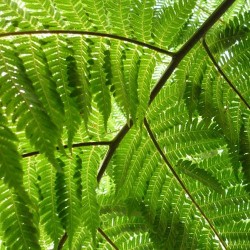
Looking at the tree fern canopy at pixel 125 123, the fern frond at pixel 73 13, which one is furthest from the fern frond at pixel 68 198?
the fern frond at pixel 73 13

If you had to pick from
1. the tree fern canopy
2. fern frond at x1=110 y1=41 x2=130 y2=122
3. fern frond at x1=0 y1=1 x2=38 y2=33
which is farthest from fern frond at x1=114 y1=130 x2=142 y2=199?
fern frond at x1=0 y1=1 x2=38 y2=33

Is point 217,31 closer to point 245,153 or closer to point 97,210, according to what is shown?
point 245,153

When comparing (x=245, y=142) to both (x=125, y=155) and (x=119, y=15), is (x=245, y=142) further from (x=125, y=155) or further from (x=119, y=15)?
(x=119, y=15)

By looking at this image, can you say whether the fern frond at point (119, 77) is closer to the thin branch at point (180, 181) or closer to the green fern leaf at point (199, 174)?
the thin branch at point (180, 181)

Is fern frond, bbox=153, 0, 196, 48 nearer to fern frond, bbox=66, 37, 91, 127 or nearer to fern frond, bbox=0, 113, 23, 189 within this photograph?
fern frond, bbox=66, 37, 91, 127

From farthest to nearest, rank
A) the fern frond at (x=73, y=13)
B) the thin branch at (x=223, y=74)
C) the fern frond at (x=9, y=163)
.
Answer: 1. the thin branch at (x=223, y=74)
2. the fern frond at (x=73, y=13)
3. the fern frond at (x=9, y=163)

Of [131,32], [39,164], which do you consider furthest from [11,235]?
[131,32]

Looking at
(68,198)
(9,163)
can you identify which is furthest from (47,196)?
(9,163)
